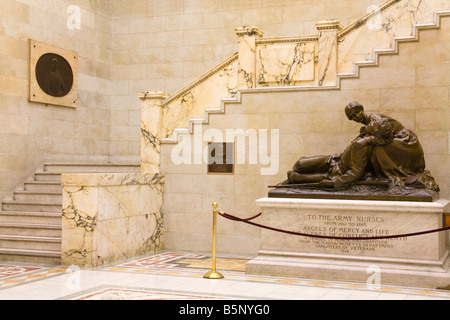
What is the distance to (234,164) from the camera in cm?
1093

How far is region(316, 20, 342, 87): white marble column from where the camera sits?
10.4 metres

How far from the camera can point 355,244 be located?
847 cm

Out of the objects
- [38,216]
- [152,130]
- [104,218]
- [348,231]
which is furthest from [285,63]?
[38,216]

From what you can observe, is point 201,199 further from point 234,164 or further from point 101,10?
point 101,10

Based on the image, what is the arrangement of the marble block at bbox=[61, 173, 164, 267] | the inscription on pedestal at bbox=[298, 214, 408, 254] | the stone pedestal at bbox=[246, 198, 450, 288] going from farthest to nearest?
the marble block at bbox=[61, 173, 164, 267] < the inscription on pedestal at bbox=[298, 214, 408, 254] < the stone pedestal at bbox=[246, 198, 450, 288]

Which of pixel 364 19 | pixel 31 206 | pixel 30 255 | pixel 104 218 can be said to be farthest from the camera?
pixel 31 206

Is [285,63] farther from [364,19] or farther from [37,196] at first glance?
[37,196]

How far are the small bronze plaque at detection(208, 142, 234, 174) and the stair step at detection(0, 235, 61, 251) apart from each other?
309 centimetres

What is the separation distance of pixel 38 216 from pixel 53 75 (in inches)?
150

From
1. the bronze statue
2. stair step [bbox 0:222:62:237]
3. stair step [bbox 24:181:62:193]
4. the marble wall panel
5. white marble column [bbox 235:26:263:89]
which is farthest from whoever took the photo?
stair step [bbox 24:181:62:193]

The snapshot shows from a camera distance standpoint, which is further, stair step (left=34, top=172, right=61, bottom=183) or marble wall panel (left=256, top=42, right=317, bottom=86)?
stair step (left=34, top=172, right=61, bottom=183)

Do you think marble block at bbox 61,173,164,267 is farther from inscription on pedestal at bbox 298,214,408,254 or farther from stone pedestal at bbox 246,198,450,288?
inscription on pedestal at bbox 298,214,408,254

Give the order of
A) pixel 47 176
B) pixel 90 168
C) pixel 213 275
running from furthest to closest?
pixel 90 168, pixel 47 176, pixel 213 275

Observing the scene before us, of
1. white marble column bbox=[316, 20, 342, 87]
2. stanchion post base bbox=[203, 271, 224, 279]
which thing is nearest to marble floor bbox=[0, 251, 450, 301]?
stanchion post base bbox=[203, 271, 224, 279]
